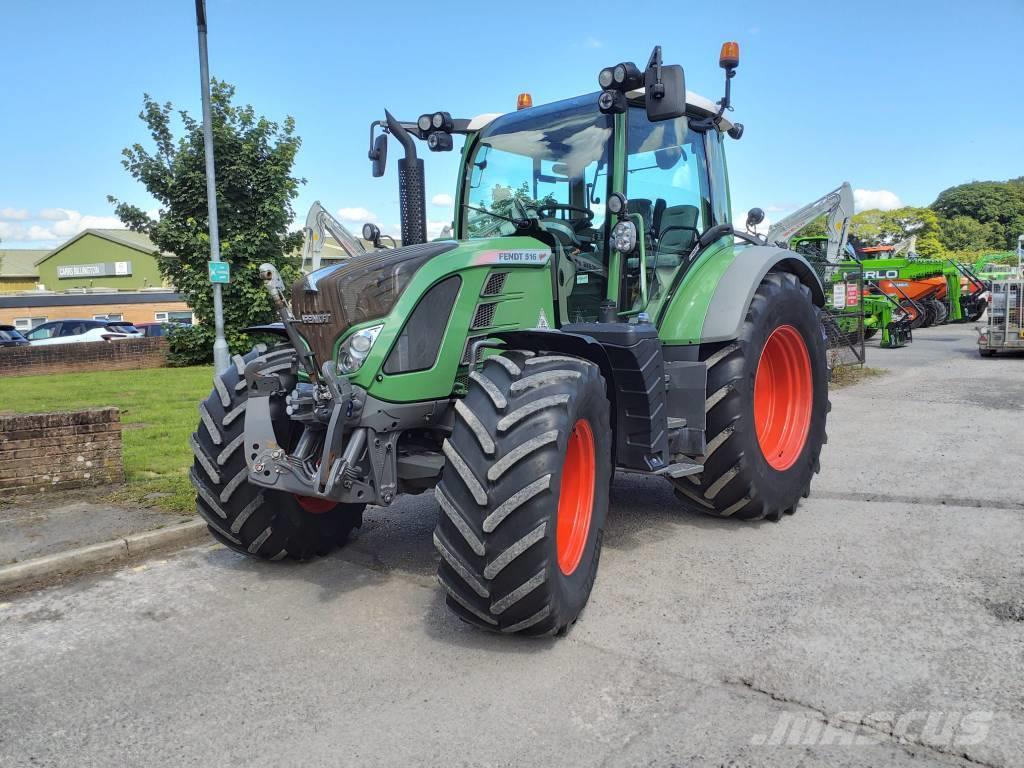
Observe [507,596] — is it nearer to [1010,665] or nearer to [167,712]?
[167,712]

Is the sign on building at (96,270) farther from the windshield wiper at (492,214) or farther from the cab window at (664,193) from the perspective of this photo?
the cab window at (664,193)

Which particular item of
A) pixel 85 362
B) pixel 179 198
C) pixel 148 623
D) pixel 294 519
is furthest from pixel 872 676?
pixel 85 362

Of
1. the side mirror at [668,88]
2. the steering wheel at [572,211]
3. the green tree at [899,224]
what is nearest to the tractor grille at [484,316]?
the steering wheel at [572,211]

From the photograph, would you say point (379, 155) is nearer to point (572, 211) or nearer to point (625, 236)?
point (572, 211)

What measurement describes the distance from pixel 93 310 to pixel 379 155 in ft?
140

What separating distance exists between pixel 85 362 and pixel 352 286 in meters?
17.9

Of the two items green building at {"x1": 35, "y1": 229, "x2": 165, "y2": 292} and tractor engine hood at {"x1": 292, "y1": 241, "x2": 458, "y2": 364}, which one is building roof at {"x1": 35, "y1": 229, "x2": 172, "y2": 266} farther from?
tractor engine hood at {"x1": 292, "y1": 241, "x2": 458, "y2": 364}

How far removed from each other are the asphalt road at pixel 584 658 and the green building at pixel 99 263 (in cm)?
6033

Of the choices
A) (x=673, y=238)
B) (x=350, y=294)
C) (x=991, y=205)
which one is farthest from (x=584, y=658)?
(x=991, y=205)

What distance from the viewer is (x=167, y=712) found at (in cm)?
322

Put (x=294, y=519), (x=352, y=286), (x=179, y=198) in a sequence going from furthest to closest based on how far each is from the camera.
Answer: (x=179, y=198)
(x=294, y=519)
(x=352, y=286)

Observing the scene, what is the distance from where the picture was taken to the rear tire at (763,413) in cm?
506

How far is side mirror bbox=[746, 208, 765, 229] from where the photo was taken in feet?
20.4

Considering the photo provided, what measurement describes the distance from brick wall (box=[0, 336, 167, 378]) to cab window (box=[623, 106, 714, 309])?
1728cm
